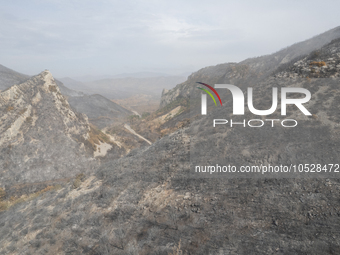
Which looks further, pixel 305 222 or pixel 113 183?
pixel 113 183

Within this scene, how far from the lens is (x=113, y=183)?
15336mm

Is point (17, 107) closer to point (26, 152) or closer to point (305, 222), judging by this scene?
point (26, 152)

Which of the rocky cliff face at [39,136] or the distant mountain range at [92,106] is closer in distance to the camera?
the rocky cliff face at [39,136]

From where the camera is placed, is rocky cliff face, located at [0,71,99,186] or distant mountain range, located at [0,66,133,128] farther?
distant mountain range, located at [0,66,133,128]

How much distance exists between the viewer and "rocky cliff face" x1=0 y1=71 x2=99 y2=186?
25734mm

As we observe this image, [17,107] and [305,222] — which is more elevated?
[17,107]

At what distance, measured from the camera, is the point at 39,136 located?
1144 inches

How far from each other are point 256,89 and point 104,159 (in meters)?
27.4

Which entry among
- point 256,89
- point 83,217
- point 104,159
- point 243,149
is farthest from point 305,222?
point 104,159

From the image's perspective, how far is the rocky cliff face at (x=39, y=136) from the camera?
25.7 m

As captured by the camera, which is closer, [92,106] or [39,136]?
[39,136]

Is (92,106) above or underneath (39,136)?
above

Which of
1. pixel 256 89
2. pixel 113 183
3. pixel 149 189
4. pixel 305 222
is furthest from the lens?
pixel 256 89

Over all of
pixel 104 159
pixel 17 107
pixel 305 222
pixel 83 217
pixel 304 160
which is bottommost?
pixel 104 159
